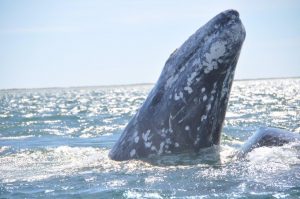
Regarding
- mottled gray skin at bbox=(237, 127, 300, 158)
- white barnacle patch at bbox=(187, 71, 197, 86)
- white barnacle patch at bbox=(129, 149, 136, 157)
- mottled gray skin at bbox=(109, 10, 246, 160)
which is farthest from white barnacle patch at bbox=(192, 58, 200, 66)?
white barnacle patch at bbox=(129, 149, 136, 157)

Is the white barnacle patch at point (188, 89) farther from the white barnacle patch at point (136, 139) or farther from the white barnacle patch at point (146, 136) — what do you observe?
the white barnacle patch at point (136, 139)

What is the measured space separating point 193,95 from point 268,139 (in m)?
1.12

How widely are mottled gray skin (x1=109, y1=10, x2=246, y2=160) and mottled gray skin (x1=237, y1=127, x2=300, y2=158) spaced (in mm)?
507

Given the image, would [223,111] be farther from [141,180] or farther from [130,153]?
[141,180]

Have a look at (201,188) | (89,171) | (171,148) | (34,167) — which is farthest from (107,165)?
(201,188)

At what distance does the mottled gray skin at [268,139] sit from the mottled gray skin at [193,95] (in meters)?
0.51

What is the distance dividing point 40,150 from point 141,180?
4.90 meters

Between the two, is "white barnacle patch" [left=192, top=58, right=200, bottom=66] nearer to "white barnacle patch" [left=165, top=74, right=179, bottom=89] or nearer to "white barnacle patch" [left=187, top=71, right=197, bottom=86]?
"white barnacle patch" [left=187, top=71, right=197, bottom=86]

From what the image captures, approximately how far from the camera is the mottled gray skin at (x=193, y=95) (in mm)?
6301

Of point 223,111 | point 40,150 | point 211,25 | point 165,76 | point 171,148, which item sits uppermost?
point 211,25

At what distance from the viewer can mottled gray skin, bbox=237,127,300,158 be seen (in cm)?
620

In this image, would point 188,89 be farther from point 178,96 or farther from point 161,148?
point 161,148

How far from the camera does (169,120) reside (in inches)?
255

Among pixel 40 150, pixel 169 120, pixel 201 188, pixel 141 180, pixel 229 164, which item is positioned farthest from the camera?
pixel 40 150
